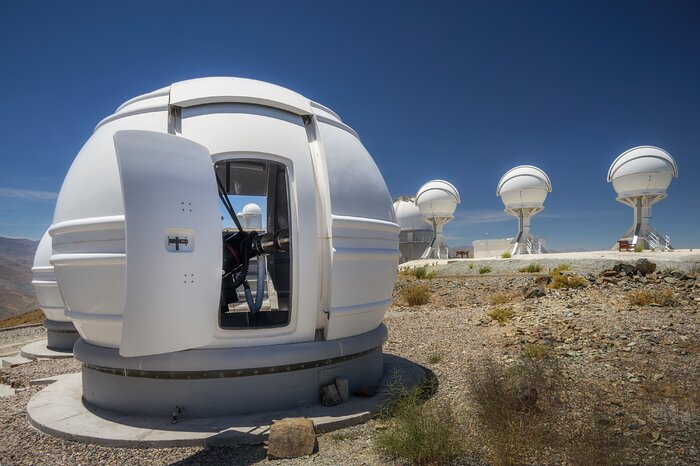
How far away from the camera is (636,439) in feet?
13.3

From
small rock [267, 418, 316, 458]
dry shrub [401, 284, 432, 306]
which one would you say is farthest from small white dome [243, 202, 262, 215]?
dry shrub [401, 284, 432, 306]

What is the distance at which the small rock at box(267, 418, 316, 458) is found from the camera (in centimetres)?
421

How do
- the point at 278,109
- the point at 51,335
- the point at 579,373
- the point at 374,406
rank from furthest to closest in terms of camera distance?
1. the point at 51,335
2. the point at 579,373
3. the point at 278,109
4. the point at 374,406

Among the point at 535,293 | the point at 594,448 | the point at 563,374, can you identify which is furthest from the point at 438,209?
the point at 594,448

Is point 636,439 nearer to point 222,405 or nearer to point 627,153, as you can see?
point 222,405

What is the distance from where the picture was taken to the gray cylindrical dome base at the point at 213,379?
491 centimetres

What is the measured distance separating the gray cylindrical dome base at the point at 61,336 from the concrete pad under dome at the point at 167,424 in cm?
616

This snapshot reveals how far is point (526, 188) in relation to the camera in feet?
131

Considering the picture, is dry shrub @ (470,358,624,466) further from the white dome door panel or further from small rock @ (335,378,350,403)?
the white dome door panel

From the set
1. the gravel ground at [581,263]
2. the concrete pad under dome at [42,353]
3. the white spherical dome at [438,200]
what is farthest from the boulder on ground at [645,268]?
the white spherical dome at [438,200]

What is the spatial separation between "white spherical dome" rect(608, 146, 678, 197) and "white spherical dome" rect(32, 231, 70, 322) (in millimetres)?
40908

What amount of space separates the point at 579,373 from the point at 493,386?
8.26ft

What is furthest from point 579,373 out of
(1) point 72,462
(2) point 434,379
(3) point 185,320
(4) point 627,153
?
(4) point 627,153

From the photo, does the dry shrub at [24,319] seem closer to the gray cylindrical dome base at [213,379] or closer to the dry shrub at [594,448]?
the gray cylindrical dome base at [213,379]
